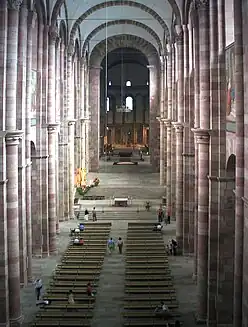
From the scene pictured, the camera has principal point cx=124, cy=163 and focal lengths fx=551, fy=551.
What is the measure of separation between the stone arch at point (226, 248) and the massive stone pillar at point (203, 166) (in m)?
1.50

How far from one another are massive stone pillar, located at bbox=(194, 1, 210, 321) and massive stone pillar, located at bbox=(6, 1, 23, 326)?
26.7 feet

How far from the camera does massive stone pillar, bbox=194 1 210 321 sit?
80.8 feet

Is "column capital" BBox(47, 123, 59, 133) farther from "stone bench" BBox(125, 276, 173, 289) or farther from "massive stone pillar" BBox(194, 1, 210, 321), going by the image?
"massive stone pillar" BBox(194, 1, 210, 321)

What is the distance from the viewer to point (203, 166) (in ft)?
82.1

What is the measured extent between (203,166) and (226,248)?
3968mm

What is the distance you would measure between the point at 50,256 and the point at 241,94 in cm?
2133

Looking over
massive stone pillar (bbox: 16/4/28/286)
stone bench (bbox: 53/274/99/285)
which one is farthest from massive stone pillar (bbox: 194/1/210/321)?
massive stone pillar (bbox: 16/4/28/286)

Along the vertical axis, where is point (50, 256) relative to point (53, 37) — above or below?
below

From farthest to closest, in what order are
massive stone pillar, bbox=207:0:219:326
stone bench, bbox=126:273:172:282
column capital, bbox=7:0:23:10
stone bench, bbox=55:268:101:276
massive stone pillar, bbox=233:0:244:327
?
1. stone bench, bbox=55:268:101:276
2. stone bench, bbox=126:273:172:282
3. column capital, bbox=7:0:23:10
4. massive stone pillar, bbox=207:0:219:326
5. massive stone pillar, bbox=233:0:244:327

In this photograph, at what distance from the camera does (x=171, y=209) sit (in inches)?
1816

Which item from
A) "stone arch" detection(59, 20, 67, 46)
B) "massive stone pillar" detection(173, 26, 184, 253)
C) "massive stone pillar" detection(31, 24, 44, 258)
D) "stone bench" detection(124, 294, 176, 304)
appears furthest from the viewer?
"stone arch" detection(59, 20, 67, 46)

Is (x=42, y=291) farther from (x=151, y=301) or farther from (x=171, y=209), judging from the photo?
(x=171, y=209)

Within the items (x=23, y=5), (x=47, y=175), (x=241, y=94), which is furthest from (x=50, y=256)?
(x=241, y=94)

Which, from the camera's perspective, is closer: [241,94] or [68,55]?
[241,94]
